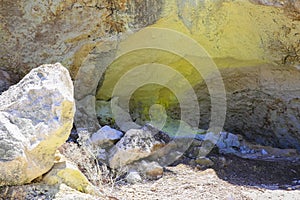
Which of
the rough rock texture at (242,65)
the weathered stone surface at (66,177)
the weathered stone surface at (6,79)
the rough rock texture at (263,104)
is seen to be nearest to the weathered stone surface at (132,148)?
the weathered stone surface at (66,177)

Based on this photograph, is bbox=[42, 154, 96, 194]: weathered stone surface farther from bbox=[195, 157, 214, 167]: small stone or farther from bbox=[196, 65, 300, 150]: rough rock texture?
bbox=[196, 65, 300, 150]: rough rock texture

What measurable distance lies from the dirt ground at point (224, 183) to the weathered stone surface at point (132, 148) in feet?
0.64

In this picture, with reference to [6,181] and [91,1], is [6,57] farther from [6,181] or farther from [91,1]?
[6,181]

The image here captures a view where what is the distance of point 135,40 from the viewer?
3346 millimetres

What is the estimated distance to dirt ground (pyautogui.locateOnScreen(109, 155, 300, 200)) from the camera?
2400 mm

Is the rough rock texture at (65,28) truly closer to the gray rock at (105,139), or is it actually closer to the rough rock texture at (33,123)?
the gray rock at (105,139)

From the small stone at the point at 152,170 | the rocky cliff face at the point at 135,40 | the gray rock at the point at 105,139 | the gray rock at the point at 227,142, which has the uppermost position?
the rocky cliff face at the point at 135,40

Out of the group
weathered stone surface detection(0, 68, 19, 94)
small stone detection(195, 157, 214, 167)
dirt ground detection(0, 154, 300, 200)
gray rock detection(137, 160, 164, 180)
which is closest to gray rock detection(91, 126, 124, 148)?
gray rock detection(137, 160, 164, 180)

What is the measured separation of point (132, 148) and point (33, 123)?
0.90 meters

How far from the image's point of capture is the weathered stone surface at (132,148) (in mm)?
2707

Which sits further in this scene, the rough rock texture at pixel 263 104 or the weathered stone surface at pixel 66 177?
the rough rock texture at pixel 263 104

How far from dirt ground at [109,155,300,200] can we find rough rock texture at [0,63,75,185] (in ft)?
1.77

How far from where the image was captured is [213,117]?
13.7ft

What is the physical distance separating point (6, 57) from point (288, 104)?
247cm
